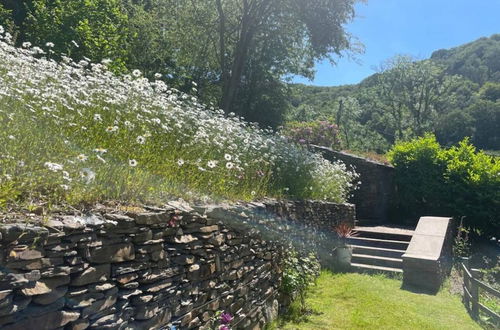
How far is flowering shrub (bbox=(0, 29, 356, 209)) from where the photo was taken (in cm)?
268

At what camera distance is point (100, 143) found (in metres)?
3.86

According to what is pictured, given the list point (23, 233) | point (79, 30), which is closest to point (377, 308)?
point (23, 233)

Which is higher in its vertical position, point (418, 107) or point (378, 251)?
point (418, 107)

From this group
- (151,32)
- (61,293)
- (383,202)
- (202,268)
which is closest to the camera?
(61,293)

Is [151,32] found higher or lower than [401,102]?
lower

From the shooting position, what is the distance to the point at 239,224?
448 cm

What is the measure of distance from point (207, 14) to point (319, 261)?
9707 mm

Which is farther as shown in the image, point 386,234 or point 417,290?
point 386,234

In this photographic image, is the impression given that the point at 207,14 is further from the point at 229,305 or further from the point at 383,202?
the point at 229,305

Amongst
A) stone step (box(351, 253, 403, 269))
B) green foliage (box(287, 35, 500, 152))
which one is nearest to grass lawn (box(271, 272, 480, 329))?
stone step (box(351, 253, 403, 269))

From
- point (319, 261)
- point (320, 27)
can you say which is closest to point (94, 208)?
point (319, 261)

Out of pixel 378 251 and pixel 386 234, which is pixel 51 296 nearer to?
pixel 378 251

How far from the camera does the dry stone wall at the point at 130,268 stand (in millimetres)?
1994

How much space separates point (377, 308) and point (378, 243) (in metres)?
3.79
